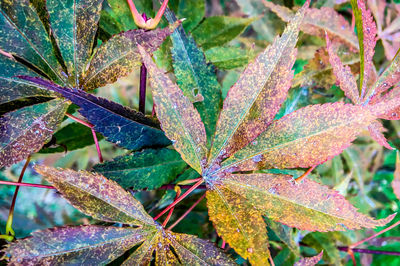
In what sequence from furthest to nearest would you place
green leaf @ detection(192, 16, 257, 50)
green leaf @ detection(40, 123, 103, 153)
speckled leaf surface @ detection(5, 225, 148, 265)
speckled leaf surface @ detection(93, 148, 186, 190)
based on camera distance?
green leaf @ detection(192, 16, 257, 50)
green leaf @ detection(40, 123, 103, 153)
speckled leaf surface @ detection(93, 148, 186, 190)
speckled leaf surface @ detection(5, 225, 148, 265)

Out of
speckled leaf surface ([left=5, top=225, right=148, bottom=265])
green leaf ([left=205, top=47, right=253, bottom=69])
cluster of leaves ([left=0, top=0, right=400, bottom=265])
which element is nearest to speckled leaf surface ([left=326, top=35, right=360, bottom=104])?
cluster of leaves ([left=0, top=0, right=400, bottom=265])

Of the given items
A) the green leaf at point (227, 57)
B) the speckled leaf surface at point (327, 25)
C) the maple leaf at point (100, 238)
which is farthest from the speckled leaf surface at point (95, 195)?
the speckled leaf surface at point (327, 25)

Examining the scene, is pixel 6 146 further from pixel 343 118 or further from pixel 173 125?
pixel 343 118

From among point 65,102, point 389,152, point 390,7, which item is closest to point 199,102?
point 65,102

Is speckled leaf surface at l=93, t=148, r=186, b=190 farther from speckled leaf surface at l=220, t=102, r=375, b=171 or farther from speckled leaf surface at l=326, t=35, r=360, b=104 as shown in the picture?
speckled leaf surface at l=326, t=35, r=360, b=104

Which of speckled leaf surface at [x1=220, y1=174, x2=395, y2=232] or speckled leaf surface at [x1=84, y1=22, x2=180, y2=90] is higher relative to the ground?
speckled leaf surface at [x1=84, y1=22, x2=180, y2=90]

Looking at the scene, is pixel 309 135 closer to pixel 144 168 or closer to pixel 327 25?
pixel 144 168
